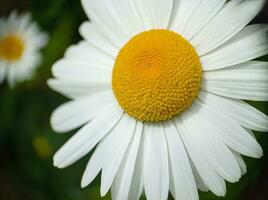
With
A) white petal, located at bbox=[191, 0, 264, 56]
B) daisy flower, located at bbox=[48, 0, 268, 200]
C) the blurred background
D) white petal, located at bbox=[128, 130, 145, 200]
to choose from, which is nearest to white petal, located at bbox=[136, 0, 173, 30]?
daisy flower, located at bbox=[48, 0, 268, 200]

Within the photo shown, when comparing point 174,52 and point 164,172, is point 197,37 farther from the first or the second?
point 164,172

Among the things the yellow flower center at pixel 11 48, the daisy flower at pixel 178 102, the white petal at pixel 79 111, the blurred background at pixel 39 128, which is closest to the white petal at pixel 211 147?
the daisy flower at pixel 178 102

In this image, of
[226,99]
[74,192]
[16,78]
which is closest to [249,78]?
[226,99]

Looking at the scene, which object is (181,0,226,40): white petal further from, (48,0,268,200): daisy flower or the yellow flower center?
the yellow flower center

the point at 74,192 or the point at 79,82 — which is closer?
the point at 79,82

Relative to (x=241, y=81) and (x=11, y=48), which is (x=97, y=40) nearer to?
(x=241, y=81)

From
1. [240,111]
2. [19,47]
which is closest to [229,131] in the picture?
[240,111]

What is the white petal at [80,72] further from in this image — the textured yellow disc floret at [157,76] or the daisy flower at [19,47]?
the daisy flower at [19,47]

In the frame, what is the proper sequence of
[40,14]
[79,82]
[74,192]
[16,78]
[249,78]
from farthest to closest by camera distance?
[16,78]
[40,14]
[74,192]
[79,82]
[249,78]
